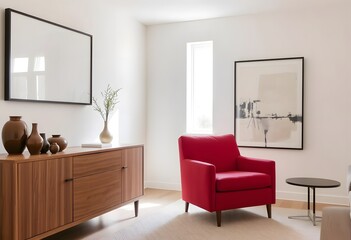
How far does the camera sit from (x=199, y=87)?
4.99 metres

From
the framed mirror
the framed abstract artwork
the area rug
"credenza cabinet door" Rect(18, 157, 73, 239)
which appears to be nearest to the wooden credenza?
"credenza cabinet door" Rect(18, 157, 73, 239)

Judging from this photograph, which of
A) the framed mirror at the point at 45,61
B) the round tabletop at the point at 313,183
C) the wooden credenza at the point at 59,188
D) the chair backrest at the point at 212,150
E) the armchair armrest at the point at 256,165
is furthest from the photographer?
the chair backrest at the point at 212,150

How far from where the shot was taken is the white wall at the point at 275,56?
416cm

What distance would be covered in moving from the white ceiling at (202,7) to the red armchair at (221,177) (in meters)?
1.64

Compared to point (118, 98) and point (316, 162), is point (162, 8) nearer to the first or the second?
point (118, 98)

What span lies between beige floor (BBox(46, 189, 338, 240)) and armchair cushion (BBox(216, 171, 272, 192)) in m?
0.82

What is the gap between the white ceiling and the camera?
13.4ft

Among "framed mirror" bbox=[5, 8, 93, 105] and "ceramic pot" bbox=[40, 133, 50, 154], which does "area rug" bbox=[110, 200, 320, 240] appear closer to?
"ceramic pot" bbox=[40, 133, 50, 154]

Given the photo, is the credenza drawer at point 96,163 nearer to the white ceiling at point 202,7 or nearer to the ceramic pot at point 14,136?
the ceramic pot at point 14,136

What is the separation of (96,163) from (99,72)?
1.38 meters

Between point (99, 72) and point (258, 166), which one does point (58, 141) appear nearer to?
point (99, 72)

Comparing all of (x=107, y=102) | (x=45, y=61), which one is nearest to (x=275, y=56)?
(x=107, y=102)

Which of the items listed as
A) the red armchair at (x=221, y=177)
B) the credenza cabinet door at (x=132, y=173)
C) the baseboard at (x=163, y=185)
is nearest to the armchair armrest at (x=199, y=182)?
the red armchair at (x=221, y=177)

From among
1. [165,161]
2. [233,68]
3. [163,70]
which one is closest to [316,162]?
[233,68]
